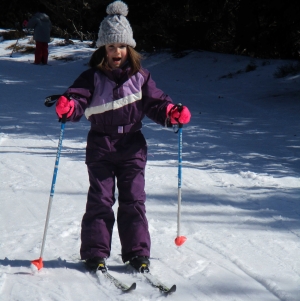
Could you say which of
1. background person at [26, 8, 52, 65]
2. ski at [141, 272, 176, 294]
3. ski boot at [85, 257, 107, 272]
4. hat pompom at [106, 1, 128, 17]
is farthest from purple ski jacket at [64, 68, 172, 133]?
background person at [26, 8, 52, 65]

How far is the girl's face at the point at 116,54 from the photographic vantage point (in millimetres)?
3898

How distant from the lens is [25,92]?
40.8ft

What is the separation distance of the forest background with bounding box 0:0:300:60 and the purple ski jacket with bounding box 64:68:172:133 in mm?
9054

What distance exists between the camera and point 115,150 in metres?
3.84

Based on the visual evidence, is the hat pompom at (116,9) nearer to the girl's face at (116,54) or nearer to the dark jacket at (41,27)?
the girl's face at (116,54)

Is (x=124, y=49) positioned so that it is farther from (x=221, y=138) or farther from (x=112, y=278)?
(x=221, y=138)

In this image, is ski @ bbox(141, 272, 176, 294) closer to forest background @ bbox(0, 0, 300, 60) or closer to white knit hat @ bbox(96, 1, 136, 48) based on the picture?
white knit hat @ bbox(96, 1, 136, 48)

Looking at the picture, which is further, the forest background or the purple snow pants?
the forest background

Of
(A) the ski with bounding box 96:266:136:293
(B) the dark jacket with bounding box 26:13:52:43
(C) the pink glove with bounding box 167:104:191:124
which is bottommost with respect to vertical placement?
(A) the ski with bounding box 96:266:136:293

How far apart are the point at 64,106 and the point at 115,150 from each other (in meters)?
0.43

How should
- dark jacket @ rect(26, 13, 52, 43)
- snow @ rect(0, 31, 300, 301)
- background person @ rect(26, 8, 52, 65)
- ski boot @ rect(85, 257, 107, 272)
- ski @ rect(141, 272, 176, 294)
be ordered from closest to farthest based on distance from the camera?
1. ski @ rect(141, 272, 176, 294)
2. snow @ rect(0, 31, 300, 301)
3. ski boot @ rect(85, 257, 107, 272)
4. background person @ rect(26, 8, 52, 65)
5. dark jacket @ rect(26, 13, 52, 43)

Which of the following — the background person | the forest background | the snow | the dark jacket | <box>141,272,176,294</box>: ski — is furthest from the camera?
the dark jacket

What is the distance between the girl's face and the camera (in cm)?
390

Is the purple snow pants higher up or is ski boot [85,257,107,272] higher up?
the purple snow pants
